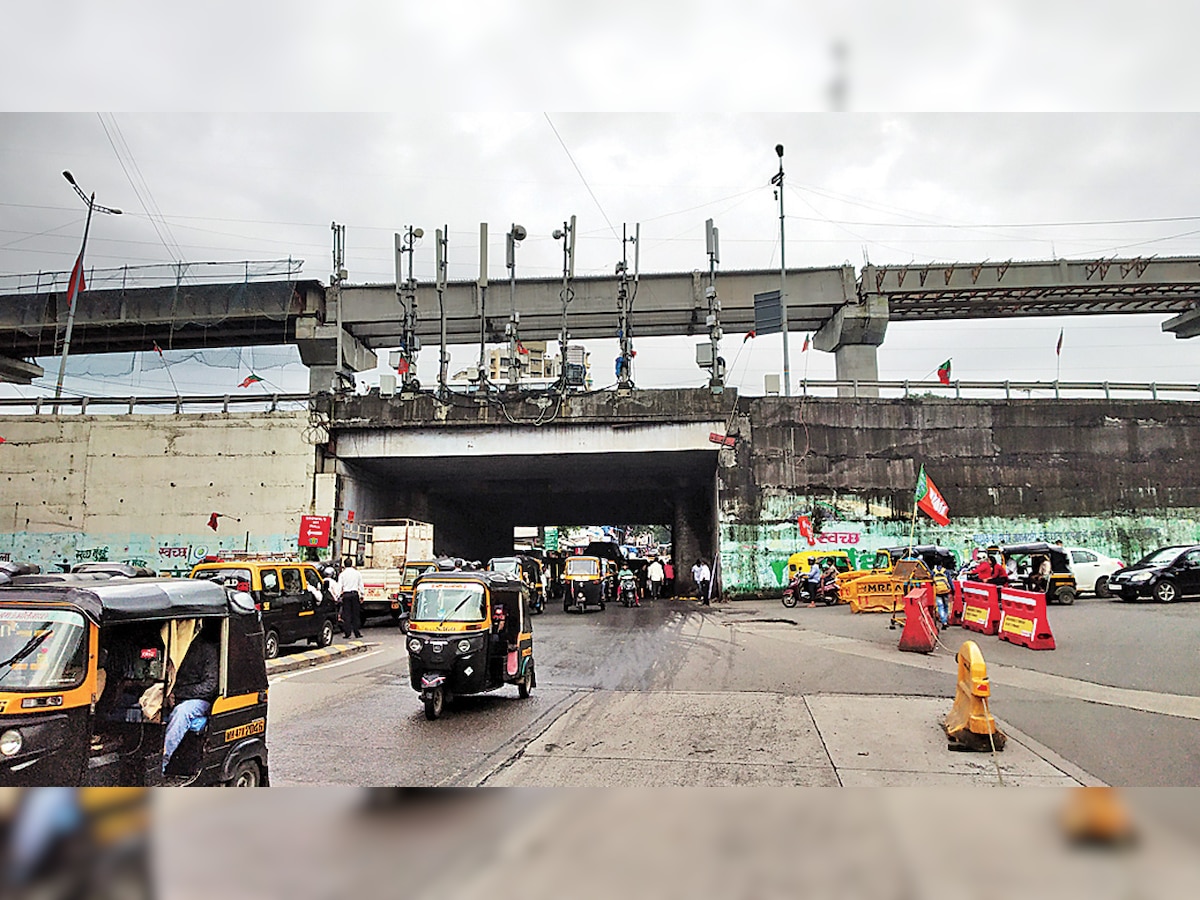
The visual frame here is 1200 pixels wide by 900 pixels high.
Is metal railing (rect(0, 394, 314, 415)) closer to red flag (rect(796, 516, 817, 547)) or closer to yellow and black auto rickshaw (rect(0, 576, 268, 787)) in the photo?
red flag (rect(796, 516, 817, 547))

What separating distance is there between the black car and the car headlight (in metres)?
23.2

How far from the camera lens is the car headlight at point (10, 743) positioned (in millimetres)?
4047

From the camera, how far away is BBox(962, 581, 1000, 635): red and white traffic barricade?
15.2 m

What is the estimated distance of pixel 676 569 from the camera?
36.9 m

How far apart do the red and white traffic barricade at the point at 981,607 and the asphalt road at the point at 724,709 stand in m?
0.63

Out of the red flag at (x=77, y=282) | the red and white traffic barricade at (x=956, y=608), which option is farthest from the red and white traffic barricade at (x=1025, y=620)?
the red flag at (x=77, y=282)

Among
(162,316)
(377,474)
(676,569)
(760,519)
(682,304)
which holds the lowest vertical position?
(676,569)

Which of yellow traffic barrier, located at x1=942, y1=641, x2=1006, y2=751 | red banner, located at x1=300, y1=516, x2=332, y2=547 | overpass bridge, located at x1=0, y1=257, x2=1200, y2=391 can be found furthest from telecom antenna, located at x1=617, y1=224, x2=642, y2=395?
yellow traffic barrier, located at x1=942, y1=641, x2=1006, y2=751

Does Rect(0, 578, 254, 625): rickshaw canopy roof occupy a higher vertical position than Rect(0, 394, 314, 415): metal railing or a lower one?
lower

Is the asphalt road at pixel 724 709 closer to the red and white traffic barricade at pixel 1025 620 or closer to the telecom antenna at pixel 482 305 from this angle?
the red and white traffic barricade at pixel 1025 620

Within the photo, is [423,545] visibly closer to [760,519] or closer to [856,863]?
[760,519]

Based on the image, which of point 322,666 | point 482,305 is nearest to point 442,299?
point 482,305

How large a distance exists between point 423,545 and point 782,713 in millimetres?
18761

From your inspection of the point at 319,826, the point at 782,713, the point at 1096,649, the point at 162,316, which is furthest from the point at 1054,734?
the point at 162,316
